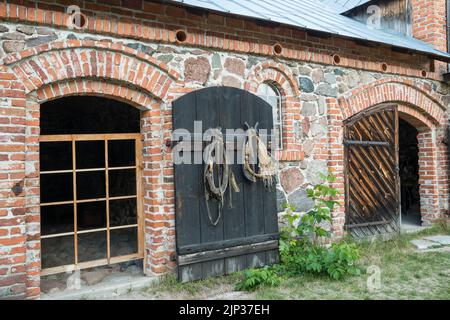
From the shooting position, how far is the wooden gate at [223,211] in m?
4.12

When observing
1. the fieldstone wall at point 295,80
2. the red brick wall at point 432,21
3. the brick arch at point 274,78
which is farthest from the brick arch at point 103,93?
the red brick wall at point 432,21

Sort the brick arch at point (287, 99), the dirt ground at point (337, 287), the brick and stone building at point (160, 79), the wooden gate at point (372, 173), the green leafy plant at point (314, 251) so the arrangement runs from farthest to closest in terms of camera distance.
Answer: the wooden gate at point (372, 173)
the brick arch at point (287, 99)
the green leafy plant at point (314, 251)
the dirt ground at point (337, 287)
the brick and stone building at point (160, 79)

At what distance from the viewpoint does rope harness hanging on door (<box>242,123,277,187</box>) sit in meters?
4.50

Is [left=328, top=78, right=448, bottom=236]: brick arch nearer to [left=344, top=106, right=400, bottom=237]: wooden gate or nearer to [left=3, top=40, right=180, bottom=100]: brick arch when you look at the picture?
[left=344, top=106, right=400, bottom=237]: wooden gate

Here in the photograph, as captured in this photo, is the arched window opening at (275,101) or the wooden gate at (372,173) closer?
the arched window opening at (275,101)

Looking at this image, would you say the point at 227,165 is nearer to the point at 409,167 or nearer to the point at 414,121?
the point at 414,121

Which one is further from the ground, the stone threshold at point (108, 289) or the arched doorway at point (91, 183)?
the arched doorway at point (91, 183)

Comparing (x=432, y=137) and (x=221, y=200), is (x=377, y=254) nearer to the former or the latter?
(x=221, y=200)

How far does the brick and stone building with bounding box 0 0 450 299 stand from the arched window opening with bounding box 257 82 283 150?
8 cm

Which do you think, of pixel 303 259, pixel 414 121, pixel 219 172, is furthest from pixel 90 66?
pixel 414 121

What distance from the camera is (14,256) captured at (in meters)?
3.34

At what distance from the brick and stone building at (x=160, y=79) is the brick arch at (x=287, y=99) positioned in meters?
0.01

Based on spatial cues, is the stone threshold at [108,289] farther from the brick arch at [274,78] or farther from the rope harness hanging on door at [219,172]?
the brick arch at [274,78]

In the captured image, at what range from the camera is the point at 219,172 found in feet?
14.2
